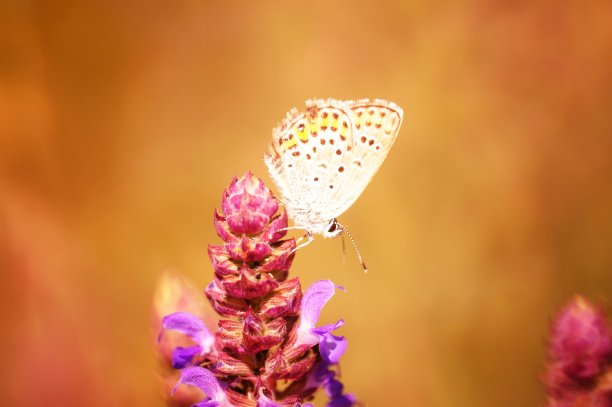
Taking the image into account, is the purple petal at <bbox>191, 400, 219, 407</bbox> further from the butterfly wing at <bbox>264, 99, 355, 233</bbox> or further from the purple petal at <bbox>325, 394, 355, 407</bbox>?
the butterfly wing at <bbox>264, 99, 355, 233</bbox>

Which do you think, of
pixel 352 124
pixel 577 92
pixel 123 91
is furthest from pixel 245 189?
pixel 577 92

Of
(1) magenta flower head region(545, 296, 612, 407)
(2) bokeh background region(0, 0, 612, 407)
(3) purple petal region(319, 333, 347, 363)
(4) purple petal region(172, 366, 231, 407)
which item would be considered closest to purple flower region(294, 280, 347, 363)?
(3) purple petal region(319, 333, 347, 363)

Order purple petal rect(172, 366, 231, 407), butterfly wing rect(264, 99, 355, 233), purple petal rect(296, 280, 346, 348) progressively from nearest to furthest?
purple petal rect(172, 366, 231, 407) → purple petal rect(296, 280, 346, 348) → butterfly wing rect(264, 99, 355, 233)

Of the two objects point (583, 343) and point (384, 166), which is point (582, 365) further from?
point (384, 166)

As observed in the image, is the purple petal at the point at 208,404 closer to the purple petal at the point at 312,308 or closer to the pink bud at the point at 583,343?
the purple petal at the point at 312,308

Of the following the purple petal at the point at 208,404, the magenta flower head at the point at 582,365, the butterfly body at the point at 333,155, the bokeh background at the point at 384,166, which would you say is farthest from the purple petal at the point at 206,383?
the bokeh background at the point at 384,166

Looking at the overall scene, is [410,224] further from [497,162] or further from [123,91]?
[123,91]
